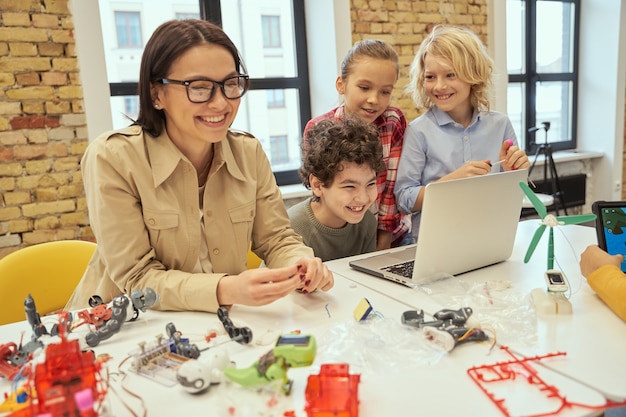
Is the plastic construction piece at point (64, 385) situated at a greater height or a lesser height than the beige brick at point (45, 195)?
greater

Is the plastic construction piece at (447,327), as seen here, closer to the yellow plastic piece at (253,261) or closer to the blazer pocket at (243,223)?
the blazer pocket at (243,223)

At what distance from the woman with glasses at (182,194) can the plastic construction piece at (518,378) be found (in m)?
0.46

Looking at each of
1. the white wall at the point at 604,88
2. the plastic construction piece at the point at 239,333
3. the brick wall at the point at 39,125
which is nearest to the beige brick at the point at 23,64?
the brick wall at the point at 39,125

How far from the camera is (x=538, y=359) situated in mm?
902

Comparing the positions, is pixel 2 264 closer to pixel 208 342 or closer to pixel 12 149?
pixel 208 342

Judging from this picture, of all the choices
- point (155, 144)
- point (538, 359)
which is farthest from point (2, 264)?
point (538, 359)

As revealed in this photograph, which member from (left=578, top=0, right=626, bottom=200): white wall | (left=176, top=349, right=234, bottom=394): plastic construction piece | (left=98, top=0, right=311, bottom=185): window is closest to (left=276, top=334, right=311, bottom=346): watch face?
(left=176, top=349, right=234, bottom=394): plastic construction piece

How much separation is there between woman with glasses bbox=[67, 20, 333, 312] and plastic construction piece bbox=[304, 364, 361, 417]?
41cm

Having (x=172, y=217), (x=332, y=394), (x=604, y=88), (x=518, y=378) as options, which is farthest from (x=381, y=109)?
(x=604, y=88)

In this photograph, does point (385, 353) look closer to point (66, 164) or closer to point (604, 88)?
point (66, 164)

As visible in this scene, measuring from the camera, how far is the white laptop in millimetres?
1237

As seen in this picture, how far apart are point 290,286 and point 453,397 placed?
1.53ft

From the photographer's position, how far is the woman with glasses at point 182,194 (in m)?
1.21

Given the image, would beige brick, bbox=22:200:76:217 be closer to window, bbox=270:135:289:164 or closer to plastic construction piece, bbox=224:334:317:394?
window, bbox=270:135:289:164
